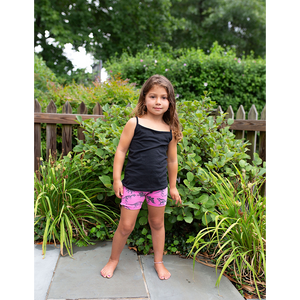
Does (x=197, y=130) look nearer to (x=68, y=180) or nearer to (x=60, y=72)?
(x=68, y=180)

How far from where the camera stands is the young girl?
6.56ft

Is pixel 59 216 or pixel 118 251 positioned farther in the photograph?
pixel 59 216

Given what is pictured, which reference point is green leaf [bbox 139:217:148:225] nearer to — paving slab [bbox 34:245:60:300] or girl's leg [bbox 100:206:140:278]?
girl's leg [bbox 100:206:140:278]

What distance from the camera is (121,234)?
2.10 metres

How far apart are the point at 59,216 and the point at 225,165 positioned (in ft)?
5.84

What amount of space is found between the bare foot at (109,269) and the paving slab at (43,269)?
407 mm

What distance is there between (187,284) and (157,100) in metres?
1.44

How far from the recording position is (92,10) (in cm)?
1418

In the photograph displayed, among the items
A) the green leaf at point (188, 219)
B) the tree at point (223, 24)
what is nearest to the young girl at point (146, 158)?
the green leaf at point (188, 219)

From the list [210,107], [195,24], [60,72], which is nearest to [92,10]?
[60,72]

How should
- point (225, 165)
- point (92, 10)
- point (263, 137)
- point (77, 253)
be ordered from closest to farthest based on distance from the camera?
point (77, 253)
point (225, 165)
point (263, 137)
point (92, 10)

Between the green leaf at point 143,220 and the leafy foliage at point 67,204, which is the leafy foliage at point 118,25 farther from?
the green leaf at point 143,220

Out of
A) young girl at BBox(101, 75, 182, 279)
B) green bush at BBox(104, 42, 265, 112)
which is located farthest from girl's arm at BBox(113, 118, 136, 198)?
green bush at BBox(104, 42, 265, 112)

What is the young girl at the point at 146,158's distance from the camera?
78.7 inches
